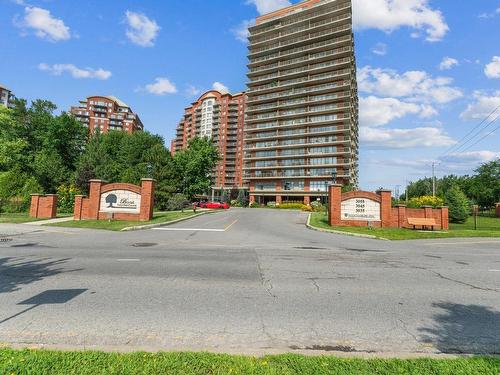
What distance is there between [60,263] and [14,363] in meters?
6.41

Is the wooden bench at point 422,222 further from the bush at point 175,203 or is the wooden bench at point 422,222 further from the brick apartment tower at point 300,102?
the brick apartment tower at point 300,102

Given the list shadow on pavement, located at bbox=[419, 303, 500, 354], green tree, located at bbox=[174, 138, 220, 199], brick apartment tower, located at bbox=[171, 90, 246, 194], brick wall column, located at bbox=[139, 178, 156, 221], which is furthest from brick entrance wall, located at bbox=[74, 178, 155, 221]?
brick apartment tower, located at bbox=[171, 90, 246, 194]

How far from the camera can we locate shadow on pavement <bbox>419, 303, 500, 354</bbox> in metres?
4.09

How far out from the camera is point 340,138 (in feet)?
256

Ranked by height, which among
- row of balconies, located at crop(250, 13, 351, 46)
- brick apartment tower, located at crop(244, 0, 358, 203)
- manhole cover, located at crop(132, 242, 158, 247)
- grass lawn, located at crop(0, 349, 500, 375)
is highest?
row of balconies, located at crop(250, 13, 351, 46)

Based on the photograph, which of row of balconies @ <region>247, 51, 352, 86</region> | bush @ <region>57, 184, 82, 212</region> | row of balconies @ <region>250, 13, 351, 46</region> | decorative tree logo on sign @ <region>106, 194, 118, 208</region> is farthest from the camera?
row of balconies @ <region>250, 13, 351, 46</region>

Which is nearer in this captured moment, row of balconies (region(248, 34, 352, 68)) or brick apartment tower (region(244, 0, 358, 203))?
brick apartment tower (region(244, 0, 358, 203))

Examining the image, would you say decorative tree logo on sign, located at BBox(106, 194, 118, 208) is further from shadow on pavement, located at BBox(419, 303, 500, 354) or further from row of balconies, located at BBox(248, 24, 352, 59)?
row of balconies, located at BBox(248, 24, 352, 59)

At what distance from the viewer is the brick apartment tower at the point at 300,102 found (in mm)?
79062

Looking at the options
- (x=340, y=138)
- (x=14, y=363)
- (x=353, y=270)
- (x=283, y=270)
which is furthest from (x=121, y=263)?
(x=340, y=138)

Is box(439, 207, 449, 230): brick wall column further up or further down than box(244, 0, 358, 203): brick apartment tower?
further down

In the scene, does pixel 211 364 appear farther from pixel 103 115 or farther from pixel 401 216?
pixel 103 115

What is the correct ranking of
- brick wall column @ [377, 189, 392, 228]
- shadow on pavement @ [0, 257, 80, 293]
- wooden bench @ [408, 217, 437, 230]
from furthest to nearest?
brick wall column @ [377, 189, 392, 228]
wooden bench @ [408, 217, 437, 230]
shadow on pavement @ [0, 257, 80, 293]

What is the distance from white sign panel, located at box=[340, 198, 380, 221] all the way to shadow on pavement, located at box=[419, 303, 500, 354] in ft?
59.1
